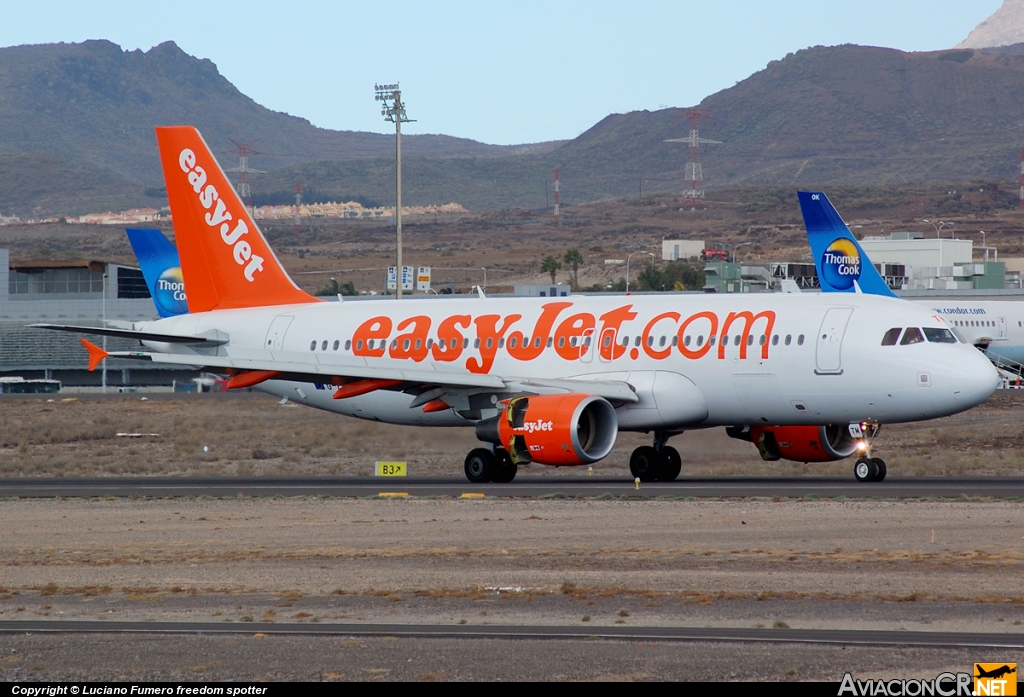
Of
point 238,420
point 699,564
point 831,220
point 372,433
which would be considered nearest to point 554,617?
point 699,564

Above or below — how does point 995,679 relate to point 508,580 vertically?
above

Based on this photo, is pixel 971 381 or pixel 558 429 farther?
pixel 558 429

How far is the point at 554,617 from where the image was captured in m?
13.5

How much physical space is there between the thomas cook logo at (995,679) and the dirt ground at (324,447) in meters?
21.2

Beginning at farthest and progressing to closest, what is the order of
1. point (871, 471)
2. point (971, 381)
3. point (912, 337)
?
point (871, 471), point (912, 337), point (971, 381)

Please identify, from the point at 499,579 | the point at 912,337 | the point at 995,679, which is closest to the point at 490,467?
the point at 912,337

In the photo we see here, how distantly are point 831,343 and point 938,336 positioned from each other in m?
2.14

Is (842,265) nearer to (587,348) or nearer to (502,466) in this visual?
(587,348)

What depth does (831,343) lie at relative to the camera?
28.5 metres

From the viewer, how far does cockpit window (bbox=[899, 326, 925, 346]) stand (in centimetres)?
2795

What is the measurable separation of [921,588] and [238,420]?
98.1 feet

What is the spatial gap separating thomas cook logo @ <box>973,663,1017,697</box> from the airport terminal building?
80949 mm

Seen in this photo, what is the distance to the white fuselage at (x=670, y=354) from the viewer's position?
27922mm

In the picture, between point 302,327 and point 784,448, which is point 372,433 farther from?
point 784,448
